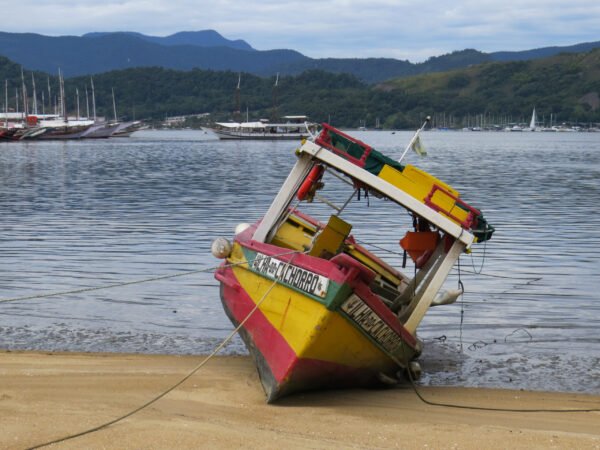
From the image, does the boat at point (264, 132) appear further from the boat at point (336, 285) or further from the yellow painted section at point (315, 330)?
the yellow painted section at point (315, 330)

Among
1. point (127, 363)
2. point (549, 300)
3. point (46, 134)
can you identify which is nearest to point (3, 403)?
point (127, 363)

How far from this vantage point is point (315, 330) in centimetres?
1302

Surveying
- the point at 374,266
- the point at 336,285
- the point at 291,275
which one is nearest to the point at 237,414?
the point at 291,275

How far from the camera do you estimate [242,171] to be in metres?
78.0

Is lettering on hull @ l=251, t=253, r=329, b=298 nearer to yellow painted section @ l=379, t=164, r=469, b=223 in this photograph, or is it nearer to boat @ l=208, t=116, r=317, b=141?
yellow painted section @ l=379, t=164, r=469, b=223

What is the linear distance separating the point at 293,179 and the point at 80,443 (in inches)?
206

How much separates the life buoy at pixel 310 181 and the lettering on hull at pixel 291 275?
3.86 ft

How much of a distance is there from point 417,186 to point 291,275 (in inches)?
91.2

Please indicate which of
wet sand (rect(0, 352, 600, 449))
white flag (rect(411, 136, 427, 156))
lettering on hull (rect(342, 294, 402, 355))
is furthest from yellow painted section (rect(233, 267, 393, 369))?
white flag (rect(411, 136, 427, 156))

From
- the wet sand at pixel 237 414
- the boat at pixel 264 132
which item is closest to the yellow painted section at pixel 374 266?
the wet sand at pixel 237 414

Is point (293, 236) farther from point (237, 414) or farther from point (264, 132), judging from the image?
point (264, 132)

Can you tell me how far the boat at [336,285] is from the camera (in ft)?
43.2

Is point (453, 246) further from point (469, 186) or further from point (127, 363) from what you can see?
point (469, 186)

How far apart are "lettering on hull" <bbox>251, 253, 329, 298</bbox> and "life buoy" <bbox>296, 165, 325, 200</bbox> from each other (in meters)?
1.18
